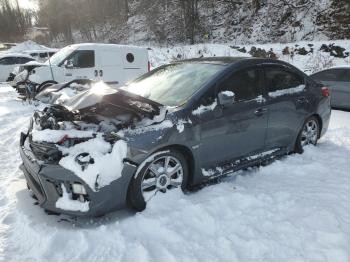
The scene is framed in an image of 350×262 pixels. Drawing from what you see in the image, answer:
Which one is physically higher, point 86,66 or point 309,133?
point 86,66

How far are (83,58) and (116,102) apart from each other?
26.7ft

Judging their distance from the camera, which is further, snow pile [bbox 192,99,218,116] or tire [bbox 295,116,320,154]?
tire [bbox 295,116,320,154]

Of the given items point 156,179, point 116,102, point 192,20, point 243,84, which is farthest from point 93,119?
point 192,20

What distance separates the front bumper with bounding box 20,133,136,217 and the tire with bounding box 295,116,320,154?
314 centimetres

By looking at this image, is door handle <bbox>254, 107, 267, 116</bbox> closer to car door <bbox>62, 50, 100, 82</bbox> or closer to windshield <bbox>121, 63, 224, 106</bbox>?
windshield <bbox>121, 63, 224, 106</bbox>

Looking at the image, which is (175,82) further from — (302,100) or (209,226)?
(302,100)

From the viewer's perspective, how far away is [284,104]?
525 centimetres

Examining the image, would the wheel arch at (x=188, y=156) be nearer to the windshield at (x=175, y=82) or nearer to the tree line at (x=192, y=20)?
the windshield at (x=175, y=82)

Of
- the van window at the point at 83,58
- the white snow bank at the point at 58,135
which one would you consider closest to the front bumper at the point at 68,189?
the white snow bank at the point at 58,135

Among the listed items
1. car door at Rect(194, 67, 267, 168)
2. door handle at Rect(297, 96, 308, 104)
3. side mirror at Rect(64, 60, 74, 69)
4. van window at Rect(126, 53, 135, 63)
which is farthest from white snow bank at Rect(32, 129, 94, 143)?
van window at Rect(126, 53, 135, 63)

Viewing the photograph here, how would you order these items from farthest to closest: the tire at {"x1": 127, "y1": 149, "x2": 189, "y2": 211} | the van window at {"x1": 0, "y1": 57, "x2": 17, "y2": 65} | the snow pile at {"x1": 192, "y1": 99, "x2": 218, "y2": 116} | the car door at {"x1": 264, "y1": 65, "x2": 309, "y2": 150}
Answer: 1. the van window at {"x1": 0, "y1": 57, "x2": 17, "y2": 65}
2. the car door at {"x1": 264, "y1": 65, "x2": 309, "y2": 150}
3. the snow pile at {"x1": 192, "y1": 99, "x2": 218, "y2": 116}
4. the tire at {"x1": 127, "y1": 149, "x2": 189, "y2": 211}

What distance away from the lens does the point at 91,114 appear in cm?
396

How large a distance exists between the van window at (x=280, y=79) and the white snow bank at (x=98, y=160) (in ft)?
8.13

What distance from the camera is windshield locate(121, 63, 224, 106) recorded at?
4.43 meters
